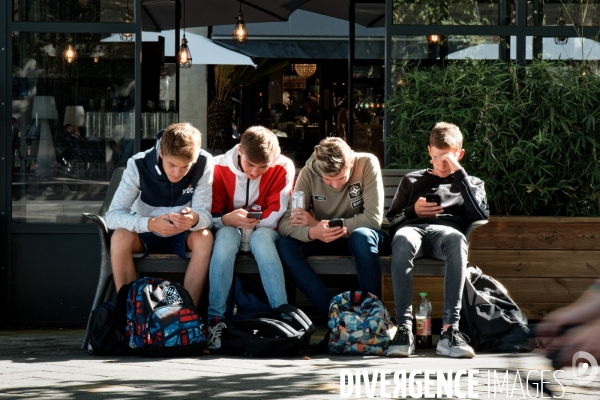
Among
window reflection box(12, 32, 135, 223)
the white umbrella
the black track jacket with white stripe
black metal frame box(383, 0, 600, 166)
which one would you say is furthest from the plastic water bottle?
the white umbrella

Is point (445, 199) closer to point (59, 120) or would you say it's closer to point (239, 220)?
point (239, 220)

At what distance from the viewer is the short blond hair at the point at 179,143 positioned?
5324 millimetres

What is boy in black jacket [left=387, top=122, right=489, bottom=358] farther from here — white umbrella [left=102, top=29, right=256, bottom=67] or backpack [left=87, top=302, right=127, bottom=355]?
white umbrella [left=102, top=29, right=256, bottom=67]

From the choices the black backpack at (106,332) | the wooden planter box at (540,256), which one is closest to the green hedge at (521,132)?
the wooden planter box at (540,256)

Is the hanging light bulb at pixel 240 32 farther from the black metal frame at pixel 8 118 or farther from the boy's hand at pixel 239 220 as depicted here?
the boy's hand at pixel 239 220

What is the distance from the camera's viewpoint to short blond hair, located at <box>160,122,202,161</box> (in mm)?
5324

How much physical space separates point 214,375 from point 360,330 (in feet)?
3.19

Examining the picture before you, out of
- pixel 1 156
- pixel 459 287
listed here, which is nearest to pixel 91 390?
pixel 459 287

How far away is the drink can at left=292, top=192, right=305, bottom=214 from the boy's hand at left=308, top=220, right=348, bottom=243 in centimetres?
16

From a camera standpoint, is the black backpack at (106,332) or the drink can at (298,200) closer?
the black backpack at (106,332)

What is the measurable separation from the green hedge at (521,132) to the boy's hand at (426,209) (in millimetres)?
802

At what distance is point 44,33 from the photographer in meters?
6.45

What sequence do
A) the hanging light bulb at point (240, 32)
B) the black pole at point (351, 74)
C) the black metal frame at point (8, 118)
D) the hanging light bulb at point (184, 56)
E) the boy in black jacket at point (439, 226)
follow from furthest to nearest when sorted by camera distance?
the hanging light bulb at point (240, 32)
the hanging light bulb at point (184, 56)
the black pole at point (351, 74)
the black metal frame at point (8, 118)
the boy in black jacket at point (439, 226)

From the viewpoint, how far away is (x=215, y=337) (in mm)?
5305
